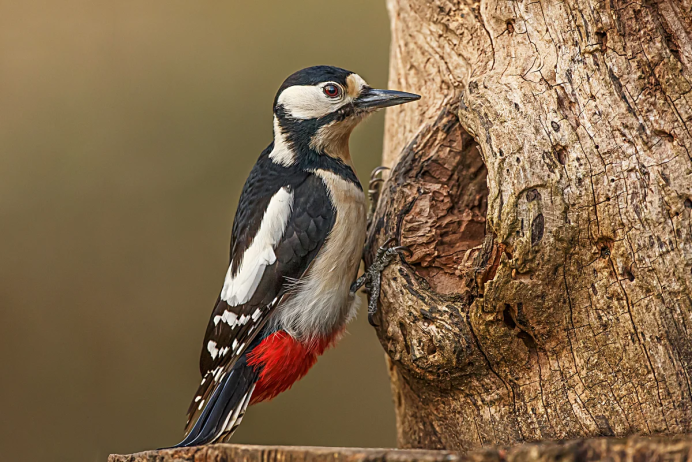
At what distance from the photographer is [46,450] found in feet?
14.1

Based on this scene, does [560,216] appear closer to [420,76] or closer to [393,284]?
[393,284]

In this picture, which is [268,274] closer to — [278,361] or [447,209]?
[278,361]

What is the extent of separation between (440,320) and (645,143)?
0.84 m

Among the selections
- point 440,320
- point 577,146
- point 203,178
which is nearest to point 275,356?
point 440,320

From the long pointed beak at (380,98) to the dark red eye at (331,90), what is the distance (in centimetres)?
9

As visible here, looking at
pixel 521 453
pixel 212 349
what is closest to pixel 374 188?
pixel 212 349

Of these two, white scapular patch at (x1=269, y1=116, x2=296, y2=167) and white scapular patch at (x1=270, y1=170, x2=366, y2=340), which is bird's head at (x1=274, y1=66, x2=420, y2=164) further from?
white scapular patch at (x1=270, y1=170, x2=366, y2=340)

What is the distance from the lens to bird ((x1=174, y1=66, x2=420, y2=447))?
2.67 meters

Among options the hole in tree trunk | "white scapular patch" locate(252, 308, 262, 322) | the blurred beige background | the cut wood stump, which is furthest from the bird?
the blurred beige background

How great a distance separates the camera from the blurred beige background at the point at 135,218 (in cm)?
445

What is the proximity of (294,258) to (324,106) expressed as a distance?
678 mm

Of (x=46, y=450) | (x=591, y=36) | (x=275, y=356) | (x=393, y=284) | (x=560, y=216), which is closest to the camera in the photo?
(x=560, y=216)

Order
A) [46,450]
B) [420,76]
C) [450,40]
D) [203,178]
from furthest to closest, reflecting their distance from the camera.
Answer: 1. [203,178]
2. [46,450]
3. [420,76]
4. [450,40]

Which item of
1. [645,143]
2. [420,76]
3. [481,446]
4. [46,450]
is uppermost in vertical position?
[420,76]
